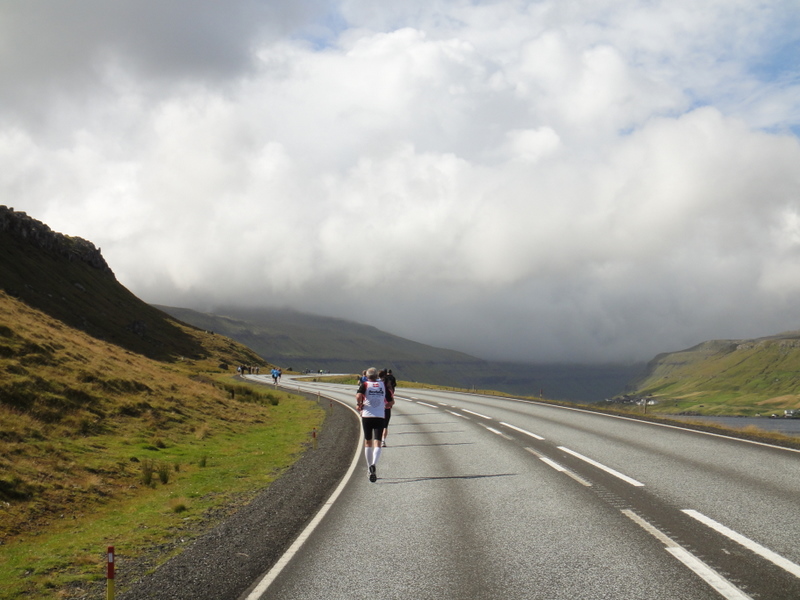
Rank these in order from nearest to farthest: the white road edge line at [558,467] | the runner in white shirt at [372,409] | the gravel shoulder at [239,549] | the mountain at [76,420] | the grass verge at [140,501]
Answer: the gravel shoulder at [239,549] → the grass verge at [140,501] → the white road edge line at [558,467] → the mountain at [76,420] → the runner in white shirt at [372,409]

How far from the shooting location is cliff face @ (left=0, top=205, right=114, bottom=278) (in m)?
101

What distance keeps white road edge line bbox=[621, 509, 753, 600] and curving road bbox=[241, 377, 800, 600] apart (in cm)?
2

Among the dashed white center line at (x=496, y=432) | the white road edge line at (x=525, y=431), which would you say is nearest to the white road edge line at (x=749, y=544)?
the white road edge line at (x=525, y=431)

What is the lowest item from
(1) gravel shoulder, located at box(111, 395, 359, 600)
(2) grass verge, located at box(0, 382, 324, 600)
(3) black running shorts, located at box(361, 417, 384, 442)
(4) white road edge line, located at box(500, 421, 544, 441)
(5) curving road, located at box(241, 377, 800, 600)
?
(2) grass verge, located at box(0, 382, 324, 600)

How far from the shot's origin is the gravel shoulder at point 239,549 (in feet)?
21.3

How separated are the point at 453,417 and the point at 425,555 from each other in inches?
799

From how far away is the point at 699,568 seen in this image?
6.00 metres

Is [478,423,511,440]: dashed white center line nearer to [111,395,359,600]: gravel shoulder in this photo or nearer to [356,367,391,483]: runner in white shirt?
[111,395,359,600]: gravel shoulder

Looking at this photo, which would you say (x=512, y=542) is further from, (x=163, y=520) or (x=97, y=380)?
(x=97, y=380)

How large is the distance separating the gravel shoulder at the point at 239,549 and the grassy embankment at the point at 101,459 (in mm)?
584

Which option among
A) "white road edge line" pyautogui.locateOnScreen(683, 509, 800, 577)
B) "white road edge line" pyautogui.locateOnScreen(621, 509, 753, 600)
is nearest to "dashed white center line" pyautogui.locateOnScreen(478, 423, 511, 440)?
"white road edge line" pyautogui.locateOnScreen(683, 509, 800, 577)

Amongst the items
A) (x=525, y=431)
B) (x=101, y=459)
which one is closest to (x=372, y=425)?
(x=101, y=459)

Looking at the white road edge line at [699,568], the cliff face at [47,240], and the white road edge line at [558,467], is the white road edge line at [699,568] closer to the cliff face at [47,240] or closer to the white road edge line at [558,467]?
the white road edge line at [558,467]

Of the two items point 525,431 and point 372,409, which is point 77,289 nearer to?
point 525,431
